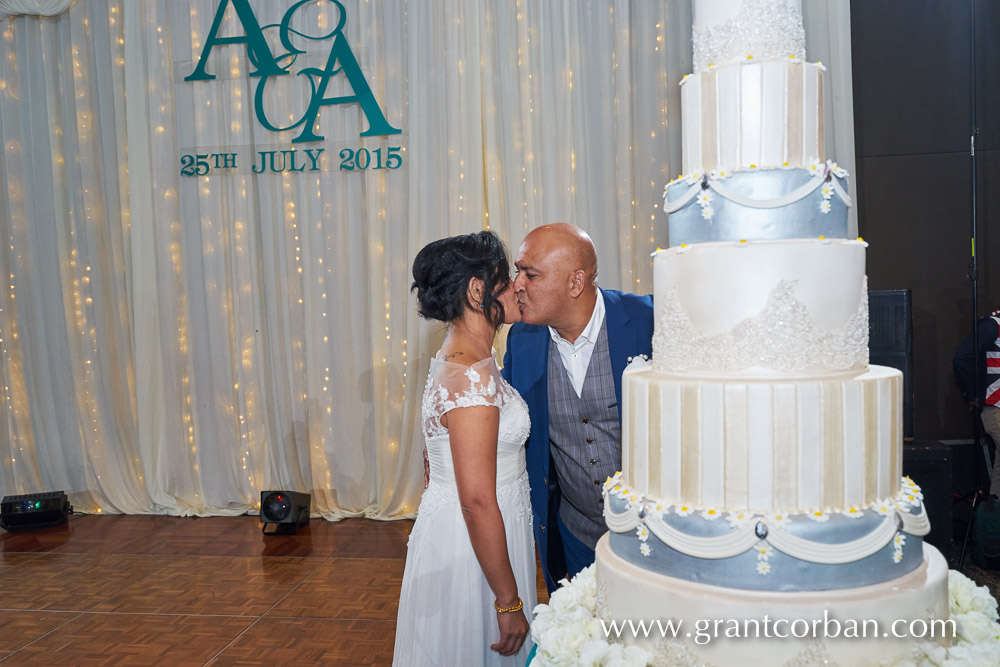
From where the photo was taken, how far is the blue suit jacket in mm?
2553

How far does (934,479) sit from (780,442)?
119 inches

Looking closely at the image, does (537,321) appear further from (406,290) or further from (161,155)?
(161,155)

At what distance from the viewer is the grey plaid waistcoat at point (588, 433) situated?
256 centimetres

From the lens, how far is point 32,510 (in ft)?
18.1

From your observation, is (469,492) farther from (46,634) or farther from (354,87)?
(354,87)

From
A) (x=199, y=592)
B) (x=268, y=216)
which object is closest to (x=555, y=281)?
(x=199, y=592)

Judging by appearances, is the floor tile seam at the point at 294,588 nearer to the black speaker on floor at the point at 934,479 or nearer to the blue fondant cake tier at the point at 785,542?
the blue fondant cake tier at the point at 785,542

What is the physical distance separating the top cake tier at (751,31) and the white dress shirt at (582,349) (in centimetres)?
104

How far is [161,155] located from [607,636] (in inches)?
205

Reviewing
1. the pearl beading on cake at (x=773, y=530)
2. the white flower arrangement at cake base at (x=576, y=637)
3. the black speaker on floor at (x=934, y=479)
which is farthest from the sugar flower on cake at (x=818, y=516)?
the black speaker on floor at (x=934, y=479)

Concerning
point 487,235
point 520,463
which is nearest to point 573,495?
point 520,463

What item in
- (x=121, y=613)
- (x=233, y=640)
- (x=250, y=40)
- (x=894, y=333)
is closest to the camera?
(x=233, y=640)

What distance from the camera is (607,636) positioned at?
5.25 ft

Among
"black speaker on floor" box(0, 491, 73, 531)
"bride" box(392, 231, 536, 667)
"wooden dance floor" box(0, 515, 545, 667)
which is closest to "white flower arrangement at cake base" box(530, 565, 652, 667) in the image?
"bride" box(392, 231, 536, 667)
